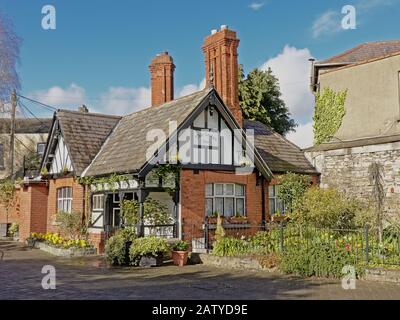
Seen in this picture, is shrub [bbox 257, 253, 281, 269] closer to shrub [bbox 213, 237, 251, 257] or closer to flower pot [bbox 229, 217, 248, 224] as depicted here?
shrub [bbox 213, 237, 251, 257]

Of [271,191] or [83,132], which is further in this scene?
[83,132]

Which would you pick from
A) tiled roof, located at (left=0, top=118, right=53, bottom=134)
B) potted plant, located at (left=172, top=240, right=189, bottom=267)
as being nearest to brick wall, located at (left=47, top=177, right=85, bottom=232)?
potted plant, located at (left=172, top=240, right=189, bottom=267)

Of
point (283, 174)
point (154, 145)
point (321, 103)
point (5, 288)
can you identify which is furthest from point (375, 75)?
point (5, 288)

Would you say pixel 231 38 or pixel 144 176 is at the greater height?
pixel 231 38

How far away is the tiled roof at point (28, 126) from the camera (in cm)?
4606

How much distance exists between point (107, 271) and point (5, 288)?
3.55 meters

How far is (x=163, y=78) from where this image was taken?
25109 mm

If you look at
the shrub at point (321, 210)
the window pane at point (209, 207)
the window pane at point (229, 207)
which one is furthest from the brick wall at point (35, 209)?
the shrub at point (321, 210)

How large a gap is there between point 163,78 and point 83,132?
5.40m

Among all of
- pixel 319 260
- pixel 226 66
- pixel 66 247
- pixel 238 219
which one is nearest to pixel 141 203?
pixel 66 247

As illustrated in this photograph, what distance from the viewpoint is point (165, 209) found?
1803 cm

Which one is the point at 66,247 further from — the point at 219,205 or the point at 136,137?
the point at 219,205

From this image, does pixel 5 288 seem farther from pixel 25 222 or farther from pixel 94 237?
pixel 25 222

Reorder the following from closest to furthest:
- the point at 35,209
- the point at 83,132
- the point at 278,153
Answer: the point at 83,132
the point at 278,153
the point at 35,209
